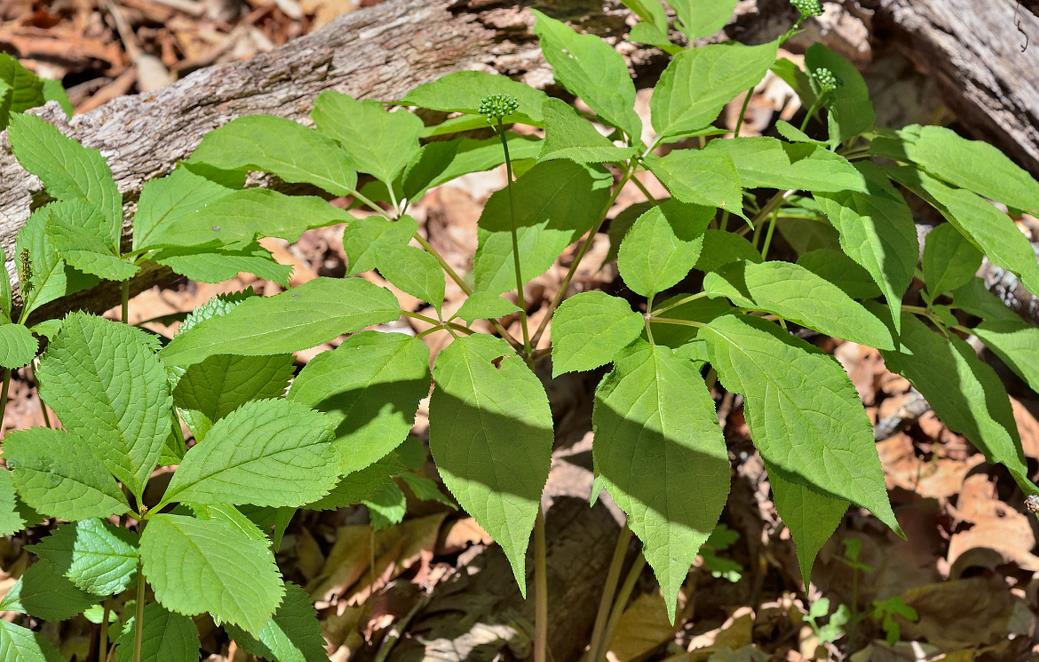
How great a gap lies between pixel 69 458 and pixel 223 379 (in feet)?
1.09

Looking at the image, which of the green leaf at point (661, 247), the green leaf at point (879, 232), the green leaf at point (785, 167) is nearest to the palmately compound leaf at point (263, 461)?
the green leaf at point (661, 247)

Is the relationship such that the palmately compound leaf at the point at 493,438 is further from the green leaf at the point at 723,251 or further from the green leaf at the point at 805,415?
the green leaf at the point at 723,251

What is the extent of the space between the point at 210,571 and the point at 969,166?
5.23 ft

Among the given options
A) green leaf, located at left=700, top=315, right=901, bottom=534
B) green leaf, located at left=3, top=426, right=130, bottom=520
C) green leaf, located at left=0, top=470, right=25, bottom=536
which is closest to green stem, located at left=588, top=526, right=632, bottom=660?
green leaf, located at left=700, top=315, right=901, bottom=534

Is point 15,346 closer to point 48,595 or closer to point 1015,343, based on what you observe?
point 48,595

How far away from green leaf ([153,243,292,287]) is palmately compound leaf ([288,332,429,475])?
0.94 feet

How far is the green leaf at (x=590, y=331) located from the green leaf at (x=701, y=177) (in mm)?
220

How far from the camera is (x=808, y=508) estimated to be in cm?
138

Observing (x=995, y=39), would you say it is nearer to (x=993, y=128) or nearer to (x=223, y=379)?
(x=993, y=128)

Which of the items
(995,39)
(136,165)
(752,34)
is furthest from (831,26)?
(136,165)

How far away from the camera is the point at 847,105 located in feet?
5.60

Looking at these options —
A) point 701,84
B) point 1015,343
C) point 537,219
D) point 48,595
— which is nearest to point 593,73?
point 701,84

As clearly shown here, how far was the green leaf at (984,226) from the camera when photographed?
57.9 inches

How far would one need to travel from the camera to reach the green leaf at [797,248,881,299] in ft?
5.15
